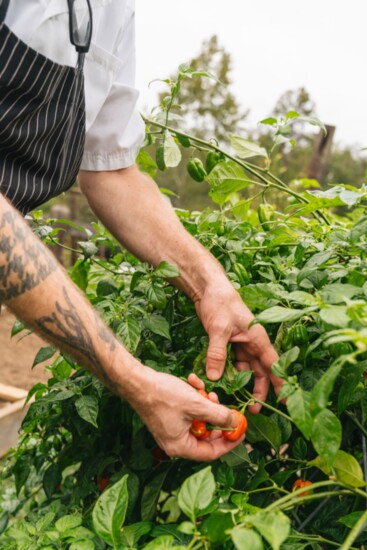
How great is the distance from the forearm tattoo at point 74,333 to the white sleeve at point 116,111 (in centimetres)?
72

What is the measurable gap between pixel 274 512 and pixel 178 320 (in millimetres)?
732

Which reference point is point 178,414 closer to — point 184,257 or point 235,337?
point 235,337

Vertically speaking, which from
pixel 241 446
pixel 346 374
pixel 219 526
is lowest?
pixel 241 446

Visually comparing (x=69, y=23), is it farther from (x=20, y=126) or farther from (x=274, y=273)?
(x=274, y=273)

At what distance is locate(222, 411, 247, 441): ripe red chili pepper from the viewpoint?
3.66 feet

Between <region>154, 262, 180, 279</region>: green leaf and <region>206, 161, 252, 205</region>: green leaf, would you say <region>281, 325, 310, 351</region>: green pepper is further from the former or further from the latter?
<region>206, 161, 252, 205</region>: green leaf

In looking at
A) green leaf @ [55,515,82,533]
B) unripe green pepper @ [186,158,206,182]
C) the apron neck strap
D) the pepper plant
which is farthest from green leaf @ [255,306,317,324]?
the apron neck strap

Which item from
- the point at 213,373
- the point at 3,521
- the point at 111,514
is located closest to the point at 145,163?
the point at 213,373

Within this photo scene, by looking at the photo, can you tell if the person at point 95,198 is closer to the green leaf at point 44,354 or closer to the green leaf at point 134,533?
the green leaf at point 134,533

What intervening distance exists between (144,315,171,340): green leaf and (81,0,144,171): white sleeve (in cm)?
60

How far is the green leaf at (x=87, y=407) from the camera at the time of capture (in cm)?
119

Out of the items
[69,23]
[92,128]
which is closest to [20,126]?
[69,23]

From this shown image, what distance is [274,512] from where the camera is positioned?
0.79 m

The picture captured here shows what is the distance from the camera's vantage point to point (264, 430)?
46.3 inches
